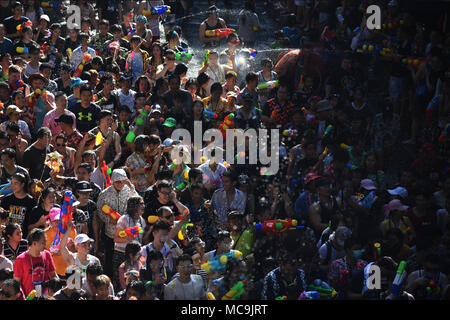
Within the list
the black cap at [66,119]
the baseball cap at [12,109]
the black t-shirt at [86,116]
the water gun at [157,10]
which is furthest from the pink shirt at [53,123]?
the water gun at [157,10]

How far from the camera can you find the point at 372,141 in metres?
13.2

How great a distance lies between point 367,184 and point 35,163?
170 inches

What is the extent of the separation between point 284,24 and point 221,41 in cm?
262

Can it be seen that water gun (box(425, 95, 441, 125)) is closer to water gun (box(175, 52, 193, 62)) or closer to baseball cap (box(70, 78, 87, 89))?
water gun (box(175, 52, 193, 62))

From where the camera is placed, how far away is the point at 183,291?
9.45 m

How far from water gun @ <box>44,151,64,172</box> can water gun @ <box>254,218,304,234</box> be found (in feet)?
8.59

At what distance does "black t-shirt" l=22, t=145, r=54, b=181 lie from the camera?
11.5m

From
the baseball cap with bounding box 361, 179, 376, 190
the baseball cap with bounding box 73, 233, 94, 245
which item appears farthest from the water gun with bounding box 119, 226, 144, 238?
the baseball cap with bounding box 361, 179, 376, 190

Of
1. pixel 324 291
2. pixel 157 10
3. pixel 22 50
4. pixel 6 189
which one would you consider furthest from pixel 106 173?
pixel 157 10

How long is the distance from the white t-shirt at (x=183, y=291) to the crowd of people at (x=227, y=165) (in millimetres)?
24

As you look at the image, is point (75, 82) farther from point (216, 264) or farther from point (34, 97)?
point (216, 264)

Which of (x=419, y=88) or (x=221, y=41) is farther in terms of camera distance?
(x=221, y=41)
